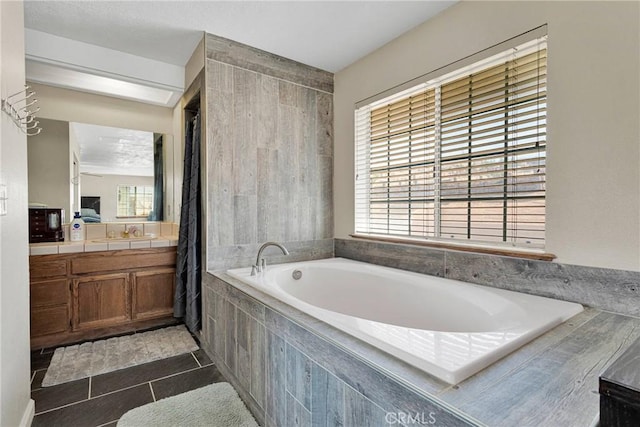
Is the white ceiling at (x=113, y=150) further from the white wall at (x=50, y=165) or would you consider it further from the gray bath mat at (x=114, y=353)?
the gray bath mat at (x=114, y=353)

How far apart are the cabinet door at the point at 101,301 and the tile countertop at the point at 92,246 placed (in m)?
0.24

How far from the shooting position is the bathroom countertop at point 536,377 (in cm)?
77

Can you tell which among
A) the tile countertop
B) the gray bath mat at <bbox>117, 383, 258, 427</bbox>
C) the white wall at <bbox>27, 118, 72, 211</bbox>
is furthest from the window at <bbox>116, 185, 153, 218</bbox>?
the gray bath mat at <bbox>117, 383, 258, 427</bbox>

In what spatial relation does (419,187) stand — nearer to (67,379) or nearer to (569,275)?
(569,275)

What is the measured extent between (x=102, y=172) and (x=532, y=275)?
3.71 metres

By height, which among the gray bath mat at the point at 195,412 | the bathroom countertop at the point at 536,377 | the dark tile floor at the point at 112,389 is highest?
the bathroom countertop at the point at 536,377

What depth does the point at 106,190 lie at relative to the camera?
314cm

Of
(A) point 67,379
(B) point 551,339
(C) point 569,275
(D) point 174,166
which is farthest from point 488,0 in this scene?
(A) point 67,379

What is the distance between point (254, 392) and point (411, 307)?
3.59 ft

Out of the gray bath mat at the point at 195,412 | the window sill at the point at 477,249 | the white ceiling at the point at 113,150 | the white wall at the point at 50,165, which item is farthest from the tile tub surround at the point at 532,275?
the white wall at the point at 50,165

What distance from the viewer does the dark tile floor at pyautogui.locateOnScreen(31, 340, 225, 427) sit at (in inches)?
67.4

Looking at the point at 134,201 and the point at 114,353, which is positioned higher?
the point at 134,201

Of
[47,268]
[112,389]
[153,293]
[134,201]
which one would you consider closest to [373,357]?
[112,389]

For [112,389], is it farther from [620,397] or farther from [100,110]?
[100,110]
